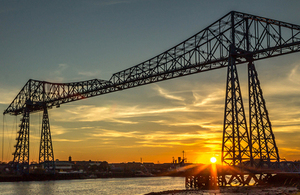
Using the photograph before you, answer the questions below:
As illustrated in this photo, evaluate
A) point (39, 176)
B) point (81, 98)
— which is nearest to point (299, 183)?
point (81, 98)

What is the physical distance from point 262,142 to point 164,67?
24.0m

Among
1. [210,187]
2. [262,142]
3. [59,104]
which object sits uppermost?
[59,104]

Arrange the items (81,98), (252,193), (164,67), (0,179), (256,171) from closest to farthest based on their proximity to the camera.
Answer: (252,193) → (256,171) → (164,67) → (81,98) → (0,179)

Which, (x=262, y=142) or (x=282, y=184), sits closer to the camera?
(x=262, y=142)

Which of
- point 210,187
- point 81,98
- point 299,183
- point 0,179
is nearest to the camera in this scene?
point 299,183

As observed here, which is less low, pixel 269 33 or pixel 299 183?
pixel 269 33

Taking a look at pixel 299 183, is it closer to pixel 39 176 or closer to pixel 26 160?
pixel 26 160

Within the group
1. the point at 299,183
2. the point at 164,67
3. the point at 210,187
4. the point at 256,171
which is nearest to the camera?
the point at 256,171

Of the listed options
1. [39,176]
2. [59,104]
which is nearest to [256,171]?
[59,104]

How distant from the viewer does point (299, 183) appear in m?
48.6

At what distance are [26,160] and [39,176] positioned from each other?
11655 mm

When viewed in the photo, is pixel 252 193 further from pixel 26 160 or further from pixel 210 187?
pixel 26 160

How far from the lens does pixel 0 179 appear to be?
101 meters

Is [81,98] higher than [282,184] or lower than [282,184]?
higher
